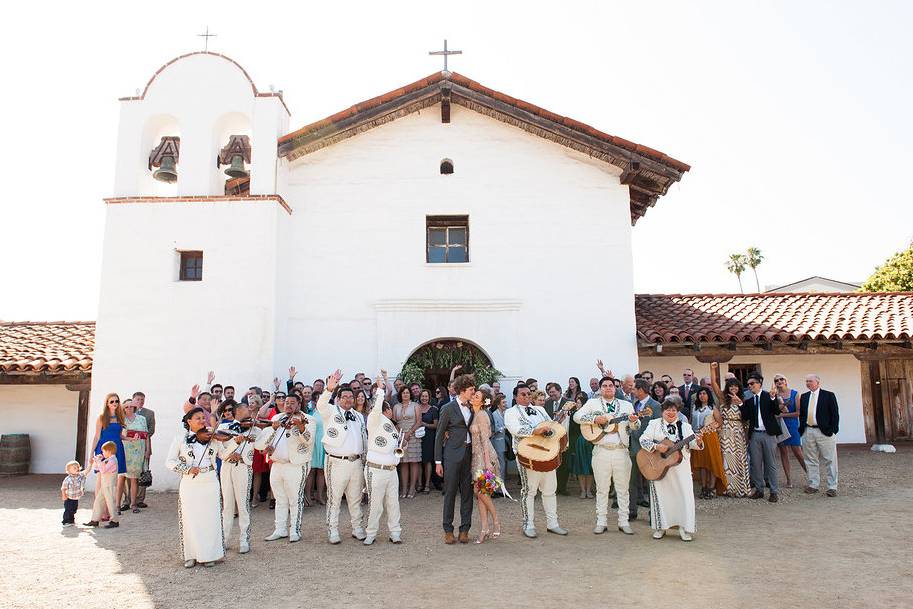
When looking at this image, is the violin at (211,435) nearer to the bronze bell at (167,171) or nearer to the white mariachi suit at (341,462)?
the white mariachi suit at (341,462)

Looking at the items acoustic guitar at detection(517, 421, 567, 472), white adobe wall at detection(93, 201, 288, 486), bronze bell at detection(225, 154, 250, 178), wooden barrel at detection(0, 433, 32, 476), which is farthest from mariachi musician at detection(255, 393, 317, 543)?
wooden barrel at detection(0, 433, 32, 476)

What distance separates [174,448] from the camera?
6.18 m

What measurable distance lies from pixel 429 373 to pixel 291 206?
428cm

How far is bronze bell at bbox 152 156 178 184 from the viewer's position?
11594 millimetres

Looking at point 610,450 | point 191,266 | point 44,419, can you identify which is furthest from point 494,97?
point 44,419

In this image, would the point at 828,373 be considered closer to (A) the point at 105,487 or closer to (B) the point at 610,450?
(B) the point at 610,450

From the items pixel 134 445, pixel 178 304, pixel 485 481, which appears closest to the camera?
pixel 485 481

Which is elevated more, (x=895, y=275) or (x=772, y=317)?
(x=895, y=275)

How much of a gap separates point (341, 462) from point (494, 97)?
8.08 meters

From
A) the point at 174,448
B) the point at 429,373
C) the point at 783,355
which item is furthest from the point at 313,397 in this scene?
the point at 783,355

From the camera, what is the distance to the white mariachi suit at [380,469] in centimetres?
682

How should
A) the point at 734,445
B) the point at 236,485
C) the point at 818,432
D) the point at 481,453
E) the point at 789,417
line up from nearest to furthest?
the point at 236,485
the point at 481,453
the point at 734,445
the point at 818,432
the point at 789,417

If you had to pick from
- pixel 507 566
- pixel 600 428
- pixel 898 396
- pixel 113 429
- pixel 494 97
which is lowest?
pixel 507 566

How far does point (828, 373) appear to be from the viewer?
14.5m
